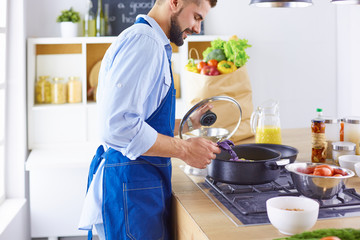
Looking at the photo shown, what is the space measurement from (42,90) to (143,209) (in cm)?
232

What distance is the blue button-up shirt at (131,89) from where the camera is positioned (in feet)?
5.18

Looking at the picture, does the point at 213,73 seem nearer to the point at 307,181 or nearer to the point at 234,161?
the point at 234,161

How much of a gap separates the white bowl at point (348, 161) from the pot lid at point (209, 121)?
465 millimetres

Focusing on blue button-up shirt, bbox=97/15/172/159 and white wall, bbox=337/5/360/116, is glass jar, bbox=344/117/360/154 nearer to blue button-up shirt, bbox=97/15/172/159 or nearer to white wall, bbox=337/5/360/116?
blue button-up shirt, bbox=97/15/172/159

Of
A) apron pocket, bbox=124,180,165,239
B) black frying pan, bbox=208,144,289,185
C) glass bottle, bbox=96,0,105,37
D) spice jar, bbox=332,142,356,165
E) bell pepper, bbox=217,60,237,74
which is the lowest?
apron pocket, bbox=124,180,165,239

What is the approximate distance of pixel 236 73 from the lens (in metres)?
2.80

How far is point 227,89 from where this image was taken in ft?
9.09

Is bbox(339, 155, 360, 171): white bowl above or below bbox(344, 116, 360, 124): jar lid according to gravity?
below

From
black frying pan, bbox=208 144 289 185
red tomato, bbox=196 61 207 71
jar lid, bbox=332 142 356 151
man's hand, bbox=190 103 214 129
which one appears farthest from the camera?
red tomato, bbox=196 61 207 71

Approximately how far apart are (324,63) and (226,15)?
1.04 metres

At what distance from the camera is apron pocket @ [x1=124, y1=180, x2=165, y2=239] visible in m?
1.74

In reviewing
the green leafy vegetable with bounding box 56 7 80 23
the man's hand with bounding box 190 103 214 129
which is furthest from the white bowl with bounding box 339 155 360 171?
the green leafy vegetable with bounding box 56 7 80 23

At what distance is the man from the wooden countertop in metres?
0.09

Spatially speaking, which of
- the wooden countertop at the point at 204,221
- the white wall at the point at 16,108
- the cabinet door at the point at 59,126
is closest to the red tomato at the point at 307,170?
the wooden countertop at the point at 204,221
